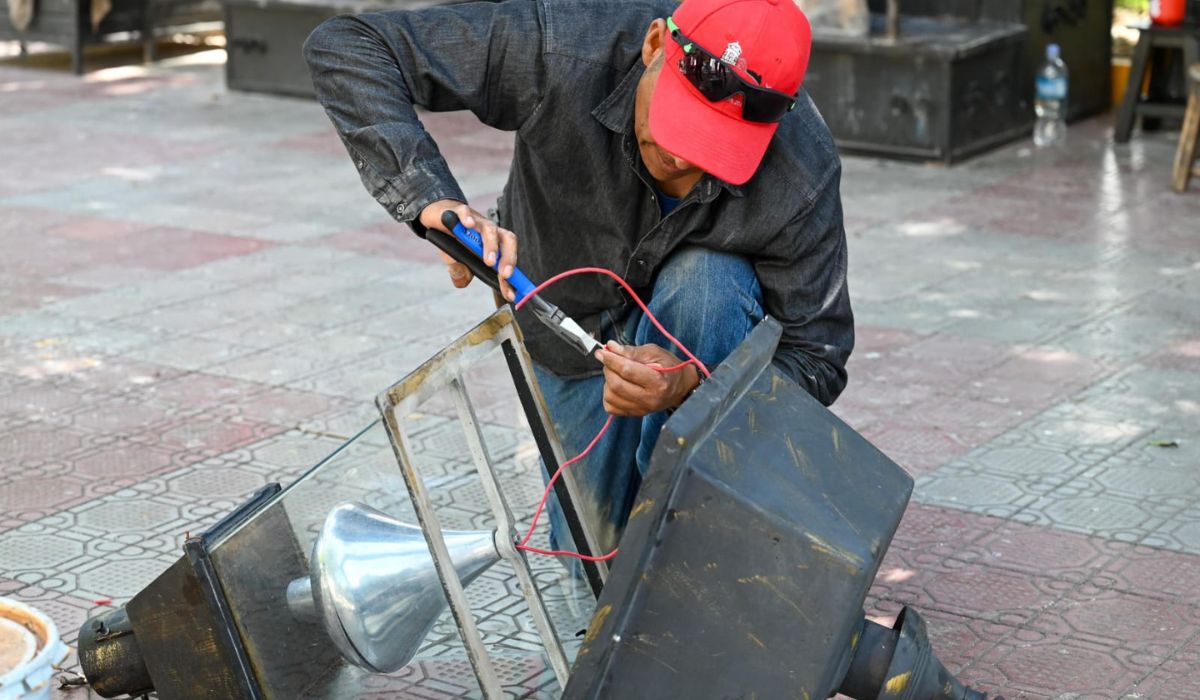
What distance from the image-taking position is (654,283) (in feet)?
9.82

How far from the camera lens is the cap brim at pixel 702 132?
2.63 metres

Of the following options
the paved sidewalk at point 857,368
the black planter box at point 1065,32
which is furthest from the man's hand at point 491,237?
the black planter box at point 1065,32

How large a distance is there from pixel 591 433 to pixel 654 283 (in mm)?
357

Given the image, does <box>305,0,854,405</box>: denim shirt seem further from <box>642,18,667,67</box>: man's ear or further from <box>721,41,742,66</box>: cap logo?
<box>721,41,742,66</box>: cap logo

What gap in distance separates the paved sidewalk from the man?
65 centimetres

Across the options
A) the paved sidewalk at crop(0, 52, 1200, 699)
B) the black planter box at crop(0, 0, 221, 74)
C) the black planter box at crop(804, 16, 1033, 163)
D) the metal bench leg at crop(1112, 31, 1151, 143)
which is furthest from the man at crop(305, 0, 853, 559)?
the black planter box at crop(0, 0, 221, 74)

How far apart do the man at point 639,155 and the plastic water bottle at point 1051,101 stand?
18.9 feet

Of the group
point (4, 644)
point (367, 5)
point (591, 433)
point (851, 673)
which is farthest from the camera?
point (367, 5)

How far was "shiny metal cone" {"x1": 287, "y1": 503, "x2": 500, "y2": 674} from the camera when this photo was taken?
2.56 metres

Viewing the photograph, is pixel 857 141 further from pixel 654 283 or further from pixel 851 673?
pixel 851 673

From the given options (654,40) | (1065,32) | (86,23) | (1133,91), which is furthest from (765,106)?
(86,23)

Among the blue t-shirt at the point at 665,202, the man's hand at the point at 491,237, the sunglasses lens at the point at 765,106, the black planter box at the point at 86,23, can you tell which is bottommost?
the black planter box at the point at 86,23

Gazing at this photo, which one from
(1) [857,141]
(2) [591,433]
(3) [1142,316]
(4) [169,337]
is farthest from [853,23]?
(2) [591,433]

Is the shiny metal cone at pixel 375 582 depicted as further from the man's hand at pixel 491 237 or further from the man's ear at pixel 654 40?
the man's ear at pixel 654 40
